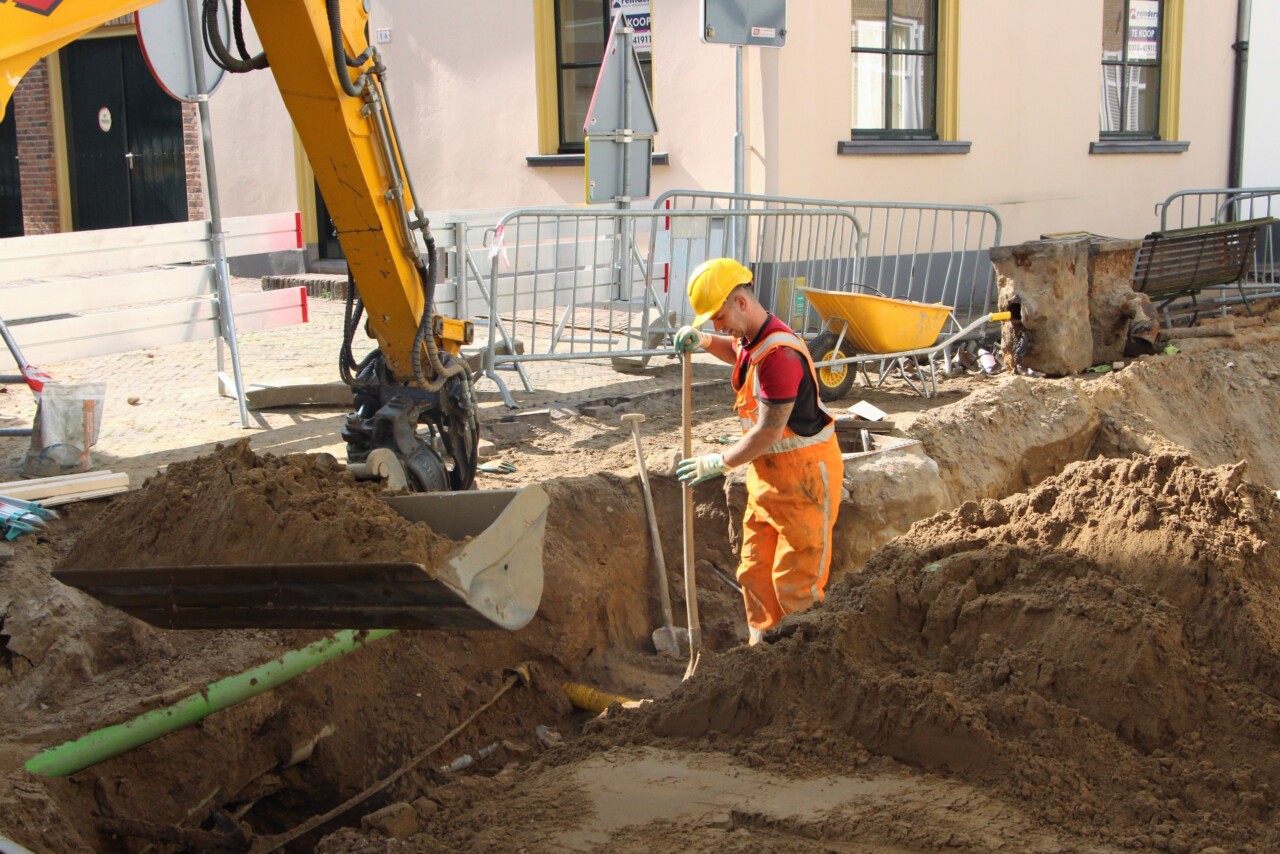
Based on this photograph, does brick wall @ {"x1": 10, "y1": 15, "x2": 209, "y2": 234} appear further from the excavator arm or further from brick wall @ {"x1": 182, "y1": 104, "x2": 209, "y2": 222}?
the excavator arm

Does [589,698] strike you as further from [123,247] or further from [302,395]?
[123,247]

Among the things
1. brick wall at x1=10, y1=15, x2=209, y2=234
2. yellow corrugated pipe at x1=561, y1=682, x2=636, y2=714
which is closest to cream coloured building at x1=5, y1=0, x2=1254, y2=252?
brick wall at x1=10, y1=15, x2=209, y2=234

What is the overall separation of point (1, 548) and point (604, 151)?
5.52 metres

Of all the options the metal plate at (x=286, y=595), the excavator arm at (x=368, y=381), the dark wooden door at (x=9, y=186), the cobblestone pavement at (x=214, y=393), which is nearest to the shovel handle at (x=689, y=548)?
the excavator arm at (x=368, y=381)

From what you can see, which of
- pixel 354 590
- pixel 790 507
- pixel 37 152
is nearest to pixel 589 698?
pixel 790 507

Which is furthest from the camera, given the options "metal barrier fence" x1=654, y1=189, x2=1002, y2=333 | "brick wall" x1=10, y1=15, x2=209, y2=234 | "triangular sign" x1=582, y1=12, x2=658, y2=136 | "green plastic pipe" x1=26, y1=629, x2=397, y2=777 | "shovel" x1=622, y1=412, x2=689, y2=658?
"brick wall" x1=10, y1=15, x2=209, y2=234

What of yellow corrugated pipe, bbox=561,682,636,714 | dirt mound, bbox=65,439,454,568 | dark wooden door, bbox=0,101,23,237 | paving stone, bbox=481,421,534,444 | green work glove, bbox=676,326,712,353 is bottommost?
yellow corrugated pipe, bbox=561,682,636,714

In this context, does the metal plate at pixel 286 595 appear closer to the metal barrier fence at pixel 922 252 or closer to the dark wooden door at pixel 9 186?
the metal barrier fence at pixel 922 252

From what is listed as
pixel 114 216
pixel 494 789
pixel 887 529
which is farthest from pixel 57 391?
pixel 114 216

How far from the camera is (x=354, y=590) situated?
3.74 meters

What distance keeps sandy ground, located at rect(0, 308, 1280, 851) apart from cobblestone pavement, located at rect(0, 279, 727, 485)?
1721mm

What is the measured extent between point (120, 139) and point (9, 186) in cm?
222

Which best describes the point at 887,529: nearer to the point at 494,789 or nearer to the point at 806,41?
the point at 494,789

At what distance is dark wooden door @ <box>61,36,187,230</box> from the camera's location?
566 inches
